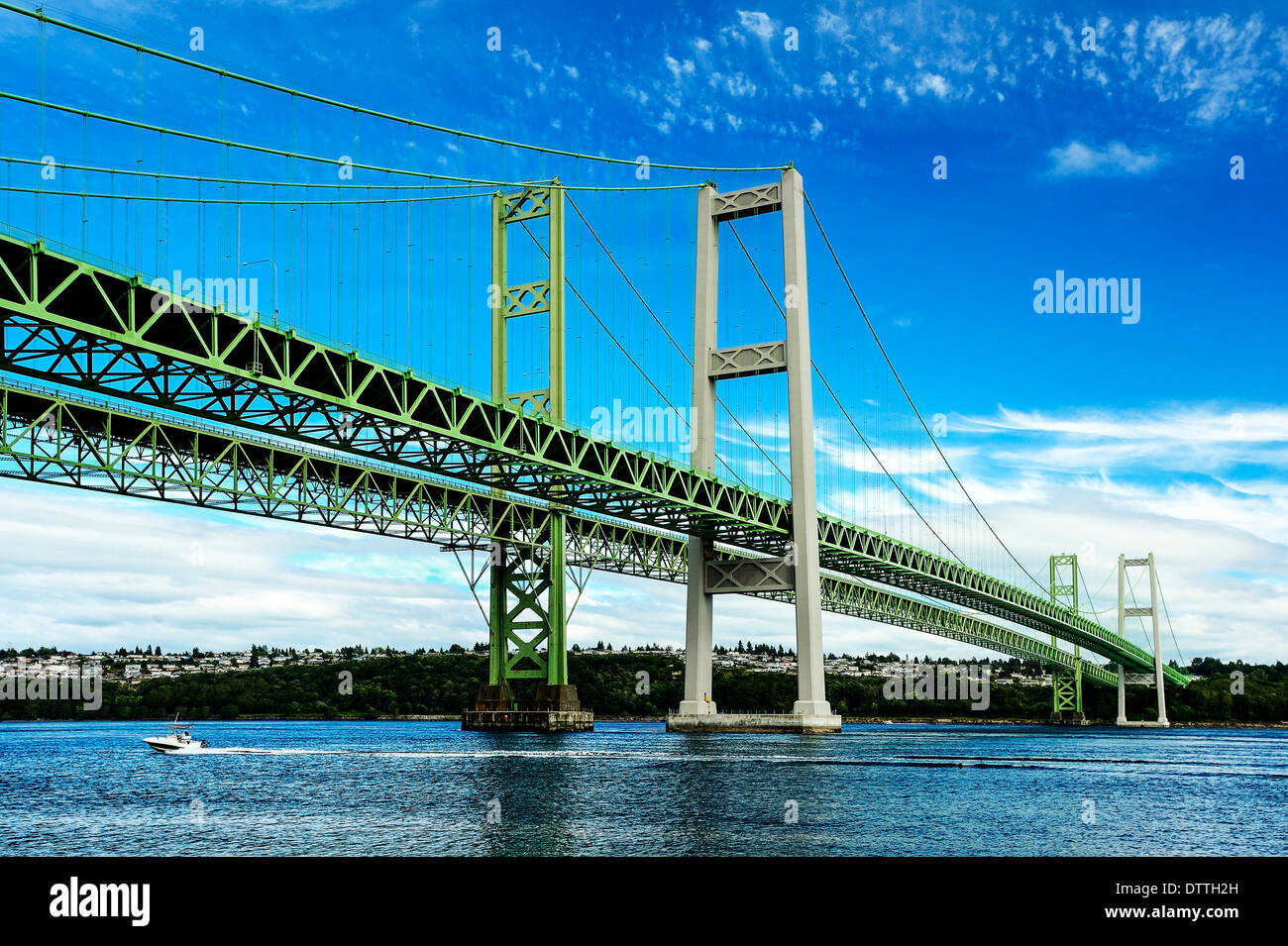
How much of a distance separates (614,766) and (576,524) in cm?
3645

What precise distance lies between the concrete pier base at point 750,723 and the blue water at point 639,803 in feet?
24.7

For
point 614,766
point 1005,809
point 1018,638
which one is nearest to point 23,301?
point 614,766

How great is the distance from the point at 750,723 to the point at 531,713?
39.5 ft

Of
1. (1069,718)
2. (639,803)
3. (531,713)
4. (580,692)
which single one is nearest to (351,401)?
(639,803)

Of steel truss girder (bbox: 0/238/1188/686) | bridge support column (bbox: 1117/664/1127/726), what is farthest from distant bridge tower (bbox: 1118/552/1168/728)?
steel truss girder (bbox: 0/238/1188/686)

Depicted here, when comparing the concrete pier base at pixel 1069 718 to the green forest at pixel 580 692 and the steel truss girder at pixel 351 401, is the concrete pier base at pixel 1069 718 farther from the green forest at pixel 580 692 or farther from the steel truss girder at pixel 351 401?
the steel truss girder at pixel 351 401

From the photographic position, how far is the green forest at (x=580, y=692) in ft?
448

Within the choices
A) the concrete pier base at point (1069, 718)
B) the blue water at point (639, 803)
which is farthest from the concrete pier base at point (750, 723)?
the concrete pier base at point (1069, 718)

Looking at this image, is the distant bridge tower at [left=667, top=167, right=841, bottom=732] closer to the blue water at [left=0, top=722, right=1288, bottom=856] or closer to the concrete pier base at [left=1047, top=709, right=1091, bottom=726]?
the blue water at [left=0, top=722, right=1288, bottom=856]

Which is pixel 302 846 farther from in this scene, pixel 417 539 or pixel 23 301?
pixel 417 539

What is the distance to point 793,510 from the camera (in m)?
64.4

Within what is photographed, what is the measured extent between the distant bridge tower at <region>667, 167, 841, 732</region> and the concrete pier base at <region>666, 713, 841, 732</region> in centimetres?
5

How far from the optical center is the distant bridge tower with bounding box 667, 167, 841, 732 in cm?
6319
